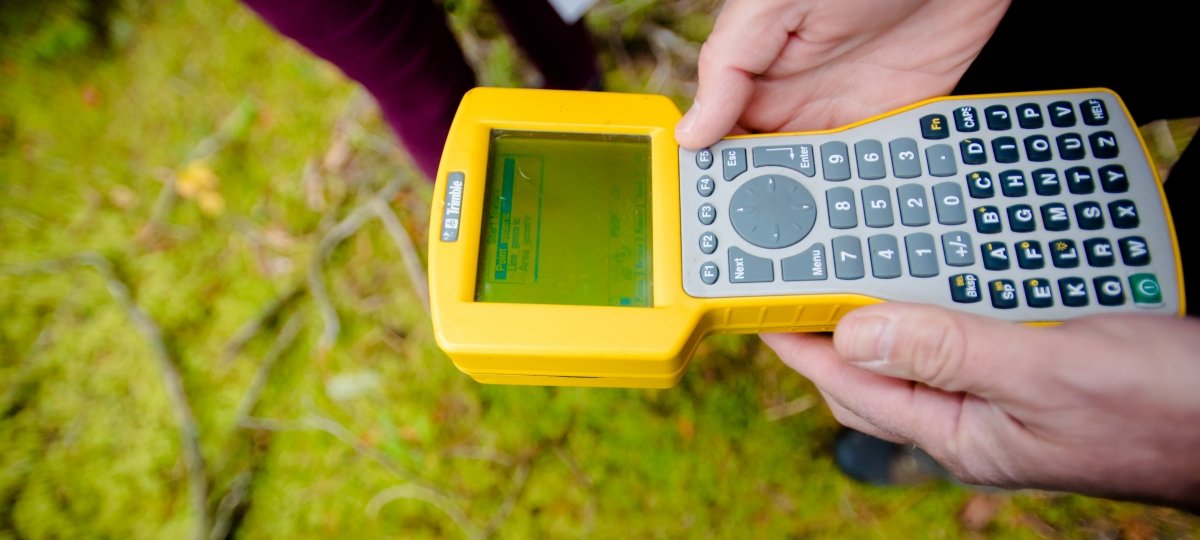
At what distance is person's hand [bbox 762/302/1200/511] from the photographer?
0.67 metres

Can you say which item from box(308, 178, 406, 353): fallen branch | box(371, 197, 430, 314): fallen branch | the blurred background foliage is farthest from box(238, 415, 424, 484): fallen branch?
box(371, 197, 430, 314): fallen branch

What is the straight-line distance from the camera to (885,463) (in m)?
1.18

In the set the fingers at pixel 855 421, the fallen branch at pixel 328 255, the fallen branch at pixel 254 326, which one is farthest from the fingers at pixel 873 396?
the fallen branch at pixel 254 326

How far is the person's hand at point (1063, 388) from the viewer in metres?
0.67

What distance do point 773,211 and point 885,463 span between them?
560 millimetres

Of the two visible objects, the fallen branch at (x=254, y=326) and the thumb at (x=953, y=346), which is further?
the fallen branch at (x=254, y=326)

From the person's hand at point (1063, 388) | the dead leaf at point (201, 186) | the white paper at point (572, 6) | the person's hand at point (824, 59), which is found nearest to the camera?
the person's hand at point (1063, 388)

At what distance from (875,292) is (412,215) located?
903mm

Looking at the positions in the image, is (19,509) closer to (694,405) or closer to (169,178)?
(169,178)

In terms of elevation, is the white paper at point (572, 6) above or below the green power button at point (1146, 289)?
above

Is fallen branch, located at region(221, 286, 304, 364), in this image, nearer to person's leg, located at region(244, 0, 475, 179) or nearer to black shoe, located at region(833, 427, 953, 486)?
person's leg, located at region(244, 0, 475, 179)

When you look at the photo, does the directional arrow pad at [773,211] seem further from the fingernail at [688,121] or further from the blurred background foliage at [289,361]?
the blurred background foliage at [289,361]

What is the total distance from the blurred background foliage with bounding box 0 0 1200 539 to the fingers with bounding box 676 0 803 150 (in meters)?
0.39

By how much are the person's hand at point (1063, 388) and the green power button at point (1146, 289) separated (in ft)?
0.31
